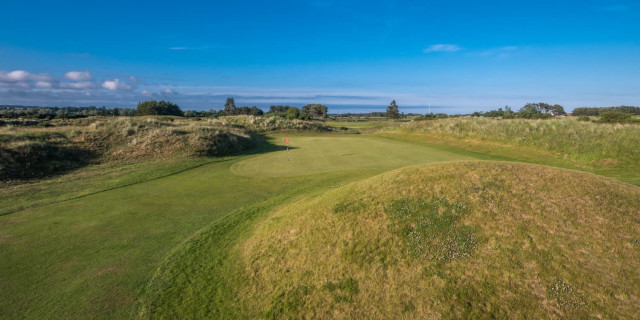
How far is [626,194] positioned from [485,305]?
5079mm

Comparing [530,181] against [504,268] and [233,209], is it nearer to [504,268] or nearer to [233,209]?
[504,268]

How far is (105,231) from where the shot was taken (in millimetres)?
8336

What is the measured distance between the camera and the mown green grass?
545cm

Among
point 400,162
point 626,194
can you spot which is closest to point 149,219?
point 626,194

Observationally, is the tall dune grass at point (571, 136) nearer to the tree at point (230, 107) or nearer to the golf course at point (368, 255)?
the golf course at point (368, 255)

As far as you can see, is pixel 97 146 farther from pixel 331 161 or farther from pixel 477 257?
pixel 477 257

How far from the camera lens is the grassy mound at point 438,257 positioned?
4.20 m

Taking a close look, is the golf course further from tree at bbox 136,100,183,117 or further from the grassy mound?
tree at bbox 136,100,183,117

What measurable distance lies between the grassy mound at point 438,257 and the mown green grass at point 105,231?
0.97 meters

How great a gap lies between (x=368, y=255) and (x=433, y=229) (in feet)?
4.69

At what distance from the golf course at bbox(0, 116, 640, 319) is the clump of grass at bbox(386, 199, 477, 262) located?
26mm

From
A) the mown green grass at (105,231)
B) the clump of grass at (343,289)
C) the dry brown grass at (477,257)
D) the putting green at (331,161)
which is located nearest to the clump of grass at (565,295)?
the dry brown grass at (477,257)

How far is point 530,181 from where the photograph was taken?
22.0 ft

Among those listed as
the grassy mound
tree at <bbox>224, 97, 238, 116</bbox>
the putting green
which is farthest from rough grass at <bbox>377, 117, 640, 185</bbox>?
tree at <bbox>224, 97, 238, 116</bbox>
